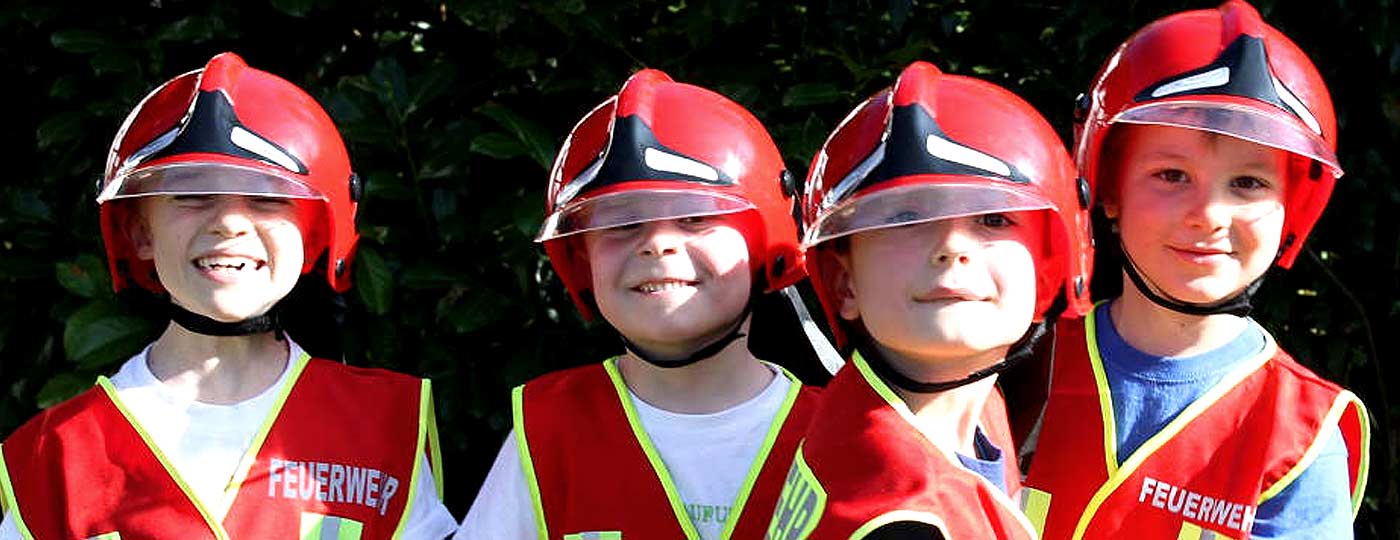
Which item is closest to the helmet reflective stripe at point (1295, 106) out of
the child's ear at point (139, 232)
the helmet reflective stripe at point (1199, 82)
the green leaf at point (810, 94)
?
the helmet reflective stripe at point (1199, 82)

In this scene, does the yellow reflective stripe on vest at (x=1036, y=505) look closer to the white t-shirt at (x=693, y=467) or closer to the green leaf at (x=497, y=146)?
the white t-shirt at (x=693, y=467)

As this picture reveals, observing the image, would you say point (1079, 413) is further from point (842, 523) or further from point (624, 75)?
point (624, 75)

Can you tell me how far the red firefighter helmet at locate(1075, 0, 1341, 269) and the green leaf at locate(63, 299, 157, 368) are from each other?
2.31 m

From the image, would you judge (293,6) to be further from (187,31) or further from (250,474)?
(250,474)

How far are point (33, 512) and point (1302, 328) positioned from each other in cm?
305

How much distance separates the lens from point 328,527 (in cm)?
387

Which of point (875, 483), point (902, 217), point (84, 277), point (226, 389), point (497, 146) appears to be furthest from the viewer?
point (84, 277)

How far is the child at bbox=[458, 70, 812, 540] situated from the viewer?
3.68 metres

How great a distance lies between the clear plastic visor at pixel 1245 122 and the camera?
3.56 meters

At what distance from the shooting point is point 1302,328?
495 cm

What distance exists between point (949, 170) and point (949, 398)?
16.0 inches

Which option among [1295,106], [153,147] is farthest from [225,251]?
[1295,106]

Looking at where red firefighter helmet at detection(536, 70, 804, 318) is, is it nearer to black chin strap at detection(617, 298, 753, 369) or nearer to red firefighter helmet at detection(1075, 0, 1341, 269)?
black chin strap at detection(617, 298, 753, 369)

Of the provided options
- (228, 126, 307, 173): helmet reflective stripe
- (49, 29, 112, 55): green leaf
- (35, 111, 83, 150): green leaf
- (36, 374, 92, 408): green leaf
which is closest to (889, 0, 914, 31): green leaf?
(228, 126, 307, 173): helmet reflective stripe
